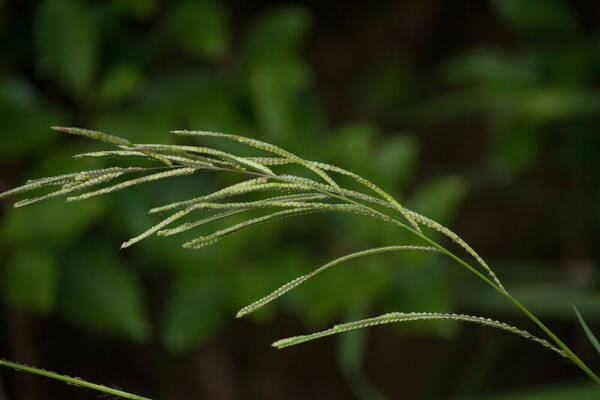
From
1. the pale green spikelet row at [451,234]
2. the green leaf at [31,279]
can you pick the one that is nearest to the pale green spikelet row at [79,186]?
the pale green spikelet row at [451,234]

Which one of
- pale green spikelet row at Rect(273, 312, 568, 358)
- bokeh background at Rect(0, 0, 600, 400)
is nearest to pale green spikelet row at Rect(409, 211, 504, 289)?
pale green spikelet row at Rect(273, 312, 568, 358)

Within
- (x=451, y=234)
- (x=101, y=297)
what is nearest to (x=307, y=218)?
(x=101, y=297)

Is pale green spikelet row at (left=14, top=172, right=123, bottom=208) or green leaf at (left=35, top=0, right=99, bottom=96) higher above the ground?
green leaf at (left=35, top=0, right=99, bottom=96)

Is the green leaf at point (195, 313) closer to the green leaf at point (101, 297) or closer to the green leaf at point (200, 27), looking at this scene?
the green leaf at point (101, 297)

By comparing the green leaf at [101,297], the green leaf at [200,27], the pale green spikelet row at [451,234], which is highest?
the green leaf at [200,27]

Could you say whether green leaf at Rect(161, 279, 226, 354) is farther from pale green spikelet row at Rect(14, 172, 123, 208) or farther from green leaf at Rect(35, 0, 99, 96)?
pale green spikelet row at Rect(14, 172, 123, 208)

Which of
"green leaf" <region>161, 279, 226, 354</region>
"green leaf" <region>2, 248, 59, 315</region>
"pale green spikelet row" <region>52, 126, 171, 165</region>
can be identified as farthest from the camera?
"green leaf" <region>161, 279, 226, 354</region>

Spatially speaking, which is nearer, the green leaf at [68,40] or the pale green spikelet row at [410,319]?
the pale green spikelet row at [410,319]
